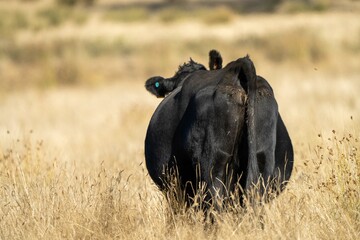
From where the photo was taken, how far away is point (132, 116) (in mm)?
17781

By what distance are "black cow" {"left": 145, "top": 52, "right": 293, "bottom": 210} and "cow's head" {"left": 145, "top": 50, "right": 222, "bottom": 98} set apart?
0.55 metres

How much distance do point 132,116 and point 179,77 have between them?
9.95 meters

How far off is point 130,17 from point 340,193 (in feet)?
130

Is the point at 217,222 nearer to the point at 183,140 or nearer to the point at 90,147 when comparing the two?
the point at 183,140

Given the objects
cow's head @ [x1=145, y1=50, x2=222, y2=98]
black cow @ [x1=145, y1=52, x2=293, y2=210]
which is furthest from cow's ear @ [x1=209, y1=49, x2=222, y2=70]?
black cow @ [x1=145, y1=52, x2=293, y2=210]

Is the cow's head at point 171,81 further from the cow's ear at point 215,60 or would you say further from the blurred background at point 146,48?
the blurred background at point 146,48

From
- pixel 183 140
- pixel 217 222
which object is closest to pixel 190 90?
pixel 183 140

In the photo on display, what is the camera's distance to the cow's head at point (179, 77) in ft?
25.0

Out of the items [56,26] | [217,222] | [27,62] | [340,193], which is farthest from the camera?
[56,26]

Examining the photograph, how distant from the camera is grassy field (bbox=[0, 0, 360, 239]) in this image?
6.98 metres

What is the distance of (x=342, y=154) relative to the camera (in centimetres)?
720

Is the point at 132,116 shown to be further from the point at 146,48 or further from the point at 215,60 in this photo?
the point at 146,48

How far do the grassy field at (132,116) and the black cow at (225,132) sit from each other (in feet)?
0.98

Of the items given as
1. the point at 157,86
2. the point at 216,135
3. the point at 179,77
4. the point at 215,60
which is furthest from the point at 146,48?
the point at 216,135
